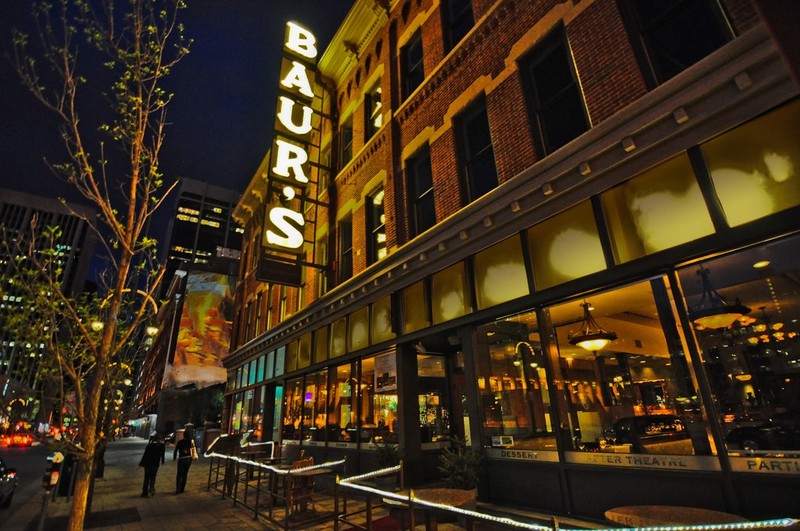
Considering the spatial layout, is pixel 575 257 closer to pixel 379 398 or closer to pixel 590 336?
pixel 590 336

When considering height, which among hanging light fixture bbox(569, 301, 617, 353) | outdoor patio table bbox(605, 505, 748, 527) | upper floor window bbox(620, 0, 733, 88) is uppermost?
upper floor window bbox(620, 0, 733, 88)

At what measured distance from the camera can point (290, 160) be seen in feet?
48.4

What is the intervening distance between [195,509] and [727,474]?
36.7 feet

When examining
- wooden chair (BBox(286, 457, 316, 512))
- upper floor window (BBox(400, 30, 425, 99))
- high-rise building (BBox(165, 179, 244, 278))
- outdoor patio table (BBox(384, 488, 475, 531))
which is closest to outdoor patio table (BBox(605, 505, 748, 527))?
outdoor patio table (BBox(384, 488, 475, 531))

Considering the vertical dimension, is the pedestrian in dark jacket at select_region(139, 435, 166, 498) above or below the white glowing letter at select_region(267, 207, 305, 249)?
below

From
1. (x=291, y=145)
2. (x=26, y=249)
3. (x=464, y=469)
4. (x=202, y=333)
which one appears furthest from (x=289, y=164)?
(x=202, y=333)

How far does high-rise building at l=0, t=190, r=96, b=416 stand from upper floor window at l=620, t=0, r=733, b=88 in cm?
937

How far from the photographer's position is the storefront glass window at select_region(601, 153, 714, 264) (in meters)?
5.53

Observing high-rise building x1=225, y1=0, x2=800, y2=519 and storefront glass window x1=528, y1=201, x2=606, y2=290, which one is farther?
storefront glass window x1=528, y1=201, x2=606, y2=290

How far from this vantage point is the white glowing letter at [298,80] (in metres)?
15.5

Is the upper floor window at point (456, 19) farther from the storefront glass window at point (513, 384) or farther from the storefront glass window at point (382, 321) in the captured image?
the storefront glass window at point (513, 384)

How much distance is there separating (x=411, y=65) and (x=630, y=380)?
11.2 meters

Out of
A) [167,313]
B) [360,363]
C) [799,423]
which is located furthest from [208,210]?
[799,423]

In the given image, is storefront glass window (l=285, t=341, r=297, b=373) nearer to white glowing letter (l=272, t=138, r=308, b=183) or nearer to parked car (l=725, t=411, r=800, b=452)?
white glowing letter (l=272, t=138, r=308, b=183)
